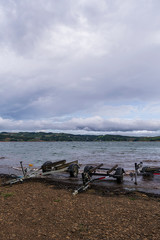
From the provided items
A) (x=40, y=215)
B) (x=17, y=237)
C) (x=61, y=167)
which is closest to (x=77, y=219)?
(x=40, y=215)

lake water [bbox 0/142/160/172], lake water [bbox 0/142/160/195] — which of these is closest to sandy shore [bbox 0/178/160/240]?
lake water [bbox 0/142/160/195]

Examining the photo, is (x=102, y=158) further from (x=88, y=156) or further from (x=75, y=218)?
(x=75, y=218)

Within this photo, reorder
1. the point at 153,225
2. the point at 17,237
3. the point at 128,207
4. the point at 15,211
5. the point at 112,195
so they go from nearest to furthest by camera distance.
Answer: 1. the point at 17,237
2. the point at 153,225
3. the point at 15,211
4. the point at 128,207
5. the point at 112,195

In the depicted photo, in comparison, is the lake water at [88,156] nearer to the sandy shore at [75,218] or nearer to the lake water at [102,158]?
the lake water at [102,158]

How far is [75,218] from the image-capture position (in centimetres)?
693

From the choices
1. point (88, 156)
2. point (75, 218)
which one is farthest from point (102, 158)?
point (75, 218)

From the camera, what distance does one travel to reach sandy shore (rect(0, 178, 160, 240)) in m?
5.62

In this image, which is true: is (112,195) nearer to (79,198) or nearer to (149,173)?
(79,198)

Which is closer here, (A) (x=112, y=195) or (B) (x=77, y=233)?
(B) (x=77, y=233)

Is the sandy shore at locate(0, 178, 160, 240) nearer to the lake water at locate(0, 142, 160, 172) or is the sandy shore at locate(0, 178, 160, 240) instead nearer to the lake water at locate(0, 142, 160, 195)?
the lake water at locate(0, 142, 160, 195)

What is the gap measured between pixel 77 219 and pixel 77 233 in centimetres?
112

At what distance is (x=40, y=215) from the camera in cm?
720

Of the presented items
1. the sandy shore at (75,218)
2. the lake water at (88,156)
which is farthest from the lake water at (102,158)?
the sandy shore at (75,218)

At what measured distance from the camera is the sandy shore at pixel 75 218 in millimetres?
5621
